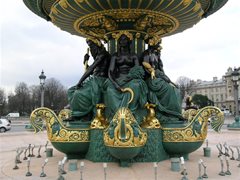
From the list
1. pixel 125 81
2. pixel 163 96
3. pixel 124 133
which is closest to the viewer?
pixel 124 133

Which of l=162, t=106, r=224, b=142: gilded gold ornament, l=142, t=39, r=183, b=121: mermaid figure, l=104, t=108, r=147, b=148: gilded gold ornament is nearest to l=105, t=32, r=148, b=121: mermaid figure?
l=142, t=39, r=183, b=121: mermaid figure

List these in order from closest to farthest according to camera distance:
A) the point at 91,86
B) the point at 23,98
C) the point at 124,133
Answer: the point at 124,133 → the point at 91,86 → the point at 23,98

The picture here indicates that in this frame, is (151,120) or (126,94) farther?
(151,120)

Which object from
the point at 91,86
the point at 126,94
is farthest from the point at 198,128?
the point at 91,86

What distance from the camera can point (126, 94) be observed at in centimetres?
827

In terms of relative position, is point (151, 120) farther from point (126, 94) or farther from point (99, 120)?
point (99, 120)

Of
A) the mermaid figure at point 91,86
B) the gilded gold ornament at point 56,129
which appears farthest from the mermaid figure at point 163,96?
the gilded gold ornament at point 56,129

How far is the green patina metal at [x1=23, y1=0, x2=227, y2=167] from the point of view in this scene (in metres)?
8.25

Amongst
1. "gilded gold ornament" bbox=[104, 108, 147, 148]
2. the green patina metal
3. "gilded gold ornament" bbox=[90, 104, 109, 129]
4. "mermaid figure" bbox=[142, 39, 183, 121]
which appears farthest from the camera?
"mermaid figure" bbox=[142, 39, 183, 121]

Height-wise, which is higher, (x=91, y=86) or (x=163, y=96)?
(x=91, y=86)

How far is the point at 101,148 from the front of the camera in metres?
8.23

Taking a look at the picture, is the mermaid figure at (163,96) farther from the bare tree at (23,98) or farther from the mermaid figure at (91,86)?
the bare tree at (23,98)

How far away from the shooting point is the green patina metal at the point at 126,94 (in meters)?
8.25

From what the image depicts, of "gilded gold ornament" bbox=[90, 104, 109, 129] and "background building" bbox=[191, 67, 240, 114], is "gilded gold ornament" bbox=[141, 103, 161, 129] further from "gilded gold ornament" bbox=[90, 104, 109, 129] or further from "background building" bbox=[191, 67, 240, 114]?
"background building" bbox=[191, 67, 240, 114]
